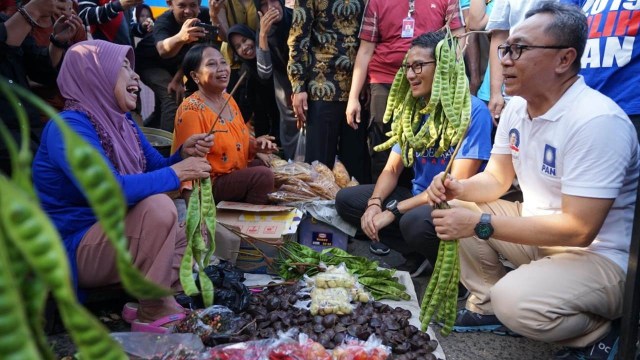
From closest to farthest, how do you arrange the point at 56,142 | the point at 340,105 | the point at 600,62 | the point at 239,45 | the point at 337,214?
the point at 56,142 < the point at 600,62 < the point at 337,214 < the point at 340,105 < the point at 239,45

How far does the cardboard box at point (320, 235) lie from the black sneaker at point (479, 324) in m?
1.40

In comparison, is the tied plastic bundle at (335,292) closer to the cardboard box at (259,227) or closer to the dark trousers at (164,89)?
the cardboard box at (259,227)

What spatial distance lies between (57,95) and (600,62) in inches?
161

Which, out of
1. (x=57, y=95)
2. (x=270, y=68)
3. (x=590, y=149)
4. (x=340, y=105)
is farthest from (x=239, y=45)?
(x=590, y=149)

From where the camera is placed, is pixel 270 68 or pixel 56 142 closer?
pixel 56 142

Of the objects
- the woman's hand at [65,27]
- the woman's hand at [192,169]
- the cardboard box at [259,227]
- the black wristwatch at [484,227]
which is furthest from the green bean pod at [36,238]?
the woman's hand at [65,27]

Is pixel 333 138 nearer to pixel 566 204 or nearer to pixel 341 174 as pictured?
pixel 341 174

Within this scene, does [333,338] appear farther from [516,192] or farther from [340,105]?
[340,105]

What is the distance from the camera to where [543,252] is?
304cm

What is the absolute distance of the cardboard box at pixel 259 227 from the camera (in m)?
4.05

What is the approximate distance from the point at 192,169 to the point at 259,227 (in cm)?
119

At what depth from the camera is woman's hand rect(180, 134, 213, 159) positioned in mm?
3359

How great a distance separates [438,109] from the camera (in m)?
3.52

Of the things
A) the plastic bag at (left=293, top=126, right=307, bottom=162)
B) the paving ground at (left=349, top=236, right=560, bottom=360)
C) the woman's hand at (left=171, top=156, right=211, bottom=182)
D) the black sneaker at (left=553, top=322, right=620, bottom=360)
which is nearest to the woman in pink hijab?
the woman's hand at (left=171, top=156, right=211, bottom=182)
